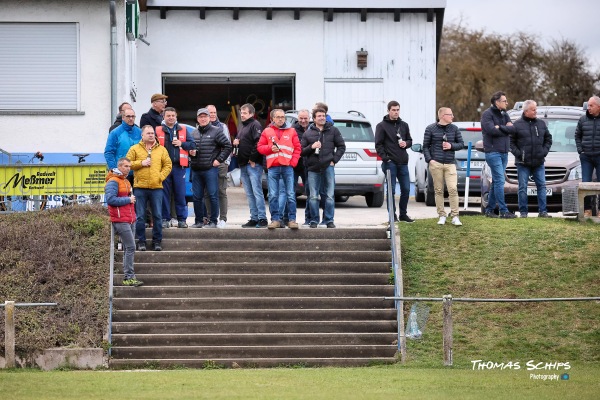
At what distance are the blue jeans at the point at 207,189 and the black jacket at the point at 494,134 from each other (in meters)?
4.48

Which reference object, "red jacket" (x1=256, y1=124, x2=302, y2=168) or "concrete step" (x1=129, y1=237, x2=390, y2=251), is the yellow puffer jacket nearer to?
"concrete step" (x1=129, y1=237, x2=390, y2=251)

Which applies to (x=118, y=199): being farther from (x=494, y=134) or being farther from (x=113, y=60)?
(x=113, y=60)

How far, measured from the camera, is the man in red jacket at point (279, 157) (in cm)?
2144

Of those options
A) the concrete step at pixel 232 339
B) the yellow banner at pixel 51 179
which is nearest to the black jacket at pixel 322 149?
the yellow banner at pixel 51 179

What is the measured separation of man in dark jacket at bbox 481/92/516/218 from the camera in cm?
2277

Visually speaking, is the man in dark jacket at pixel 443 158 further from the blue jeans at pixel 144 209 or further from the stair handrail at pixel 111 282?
the stair handrail at pixel 111 282

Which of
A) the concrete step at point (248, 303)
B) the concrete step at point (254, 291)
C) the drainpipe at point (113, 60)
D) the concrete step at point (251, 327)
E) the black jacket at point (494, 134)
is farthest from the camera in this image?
the drainpipe at point (113, 60)

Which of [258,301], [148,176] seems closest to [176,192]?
[148,176]

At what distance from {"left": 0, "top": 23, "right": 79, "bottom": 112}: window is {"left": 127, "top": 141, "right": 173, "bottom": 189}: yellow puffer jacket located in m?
9.17

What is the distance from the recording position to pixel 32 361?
17781 mm

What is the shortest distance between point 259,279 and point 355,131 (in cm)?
903

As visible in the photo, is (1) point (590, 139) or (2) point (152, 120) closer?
(2) point (152, 120)

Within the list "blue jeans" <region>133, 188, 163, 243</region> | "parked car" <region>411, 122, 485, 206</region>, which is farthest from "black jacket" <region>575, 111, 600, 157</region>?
"blue jeans" <region>133, 188, 163, 243</region>

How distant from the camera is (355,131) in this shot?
28.3 m
